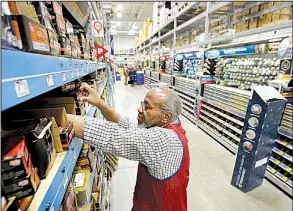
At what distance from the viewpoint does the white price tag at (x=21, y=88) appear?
410mm

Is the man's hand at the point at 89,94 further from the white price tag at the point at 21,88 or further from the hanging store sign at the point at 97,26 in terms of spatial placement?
the hanging store sign at the point at 97,26

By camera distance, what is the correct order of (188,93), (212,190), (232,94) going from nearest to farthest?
(212,190) → (232,94) → (188,93)

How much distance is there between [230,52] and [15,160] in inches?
170

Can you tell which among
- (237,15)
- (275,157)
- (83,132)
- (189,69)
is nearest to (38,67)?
(83,132)

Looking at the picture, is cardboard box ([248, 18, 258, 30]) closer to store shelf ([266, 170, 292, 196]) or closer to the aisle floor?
the aisle floor

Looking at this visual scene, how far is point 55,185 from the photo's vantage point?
2.17 feet

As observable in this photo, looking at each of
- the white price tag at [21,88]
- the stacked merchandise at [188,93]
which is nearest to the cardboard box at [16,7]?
the white price tag at [21,88]

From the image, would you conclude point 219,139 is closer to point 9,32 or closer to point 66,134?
point 66,134

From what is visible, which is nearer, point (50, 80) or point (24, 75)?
point (24, 75)

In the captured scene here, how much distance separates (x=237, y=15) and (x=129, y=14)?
12.3 meters

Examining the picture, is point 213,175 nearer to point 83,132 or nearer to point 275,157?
point 275,157

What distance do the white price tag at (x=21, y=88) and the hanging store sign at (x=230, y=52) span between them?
12.9 feet

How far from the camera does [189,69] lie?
679 centimetres

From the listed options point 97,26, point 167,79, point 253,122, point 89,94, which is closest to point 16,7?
point 89,94
